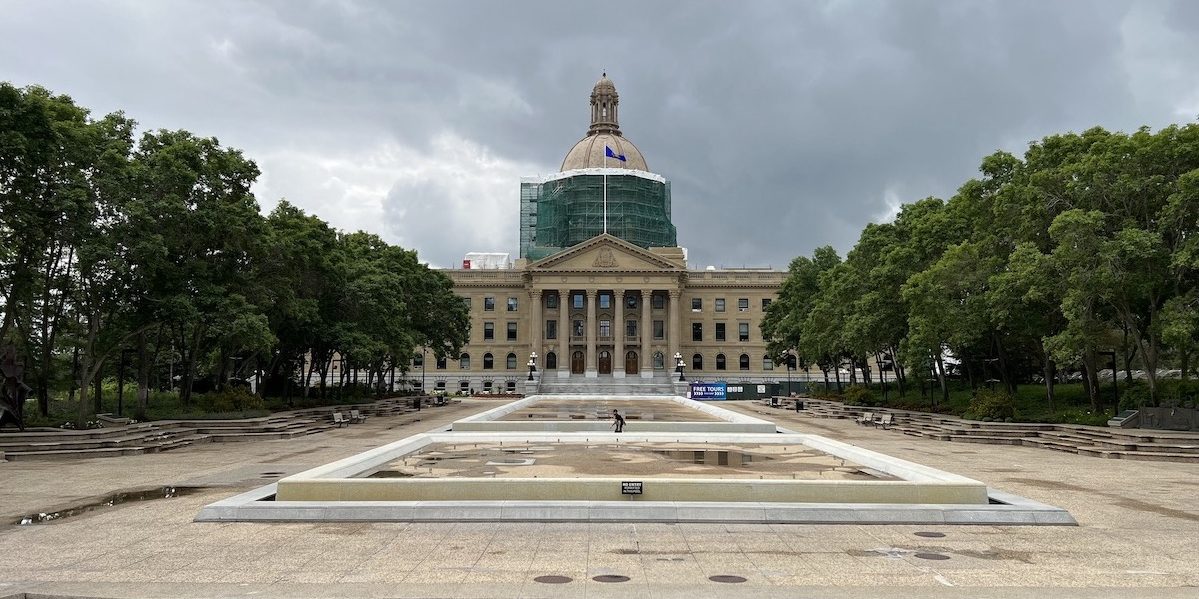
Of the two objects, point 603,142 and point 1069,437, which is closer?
point 1069,437

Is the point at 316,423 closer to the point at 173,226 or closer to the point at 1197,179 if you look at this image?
the point at 173,226

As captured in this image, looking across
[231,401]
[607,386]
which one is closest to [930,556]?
[231,401]

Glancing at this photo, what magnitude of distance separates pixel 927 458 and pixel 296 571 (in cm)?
2058

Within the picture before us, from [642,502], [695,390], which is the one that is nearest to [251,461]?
[642,502]

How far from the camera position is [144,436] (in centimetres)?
2908

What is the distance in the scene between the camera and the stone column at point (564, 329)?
345ft

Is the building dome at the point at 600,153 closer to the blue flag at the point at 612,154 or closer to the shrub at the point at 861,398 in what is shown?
the blue flag at the point at 612,154

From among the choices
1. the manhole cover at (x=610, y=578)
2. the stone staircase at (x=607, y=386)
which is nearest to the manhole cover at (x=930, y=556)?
the manhole cover at (x=610, y=578)

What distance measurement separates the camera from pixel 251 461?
25.3 metres

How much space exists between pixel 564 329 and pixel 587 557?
94.2 metres

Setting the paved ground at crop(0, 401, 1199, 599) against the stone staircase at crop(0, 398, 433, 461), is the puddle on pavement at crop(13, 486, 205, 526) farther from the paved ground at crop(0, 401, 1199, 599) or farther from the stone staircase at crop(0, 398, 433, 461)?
the stone staircase at crop(0, 398, 433, 461)

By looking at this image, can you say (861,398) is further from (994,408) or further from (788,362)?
(788,362)

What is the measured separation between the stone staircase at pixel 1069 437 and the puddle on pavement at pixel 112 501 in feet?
85.7

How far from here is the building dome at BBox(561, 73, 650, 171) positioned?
11900 centimetres
